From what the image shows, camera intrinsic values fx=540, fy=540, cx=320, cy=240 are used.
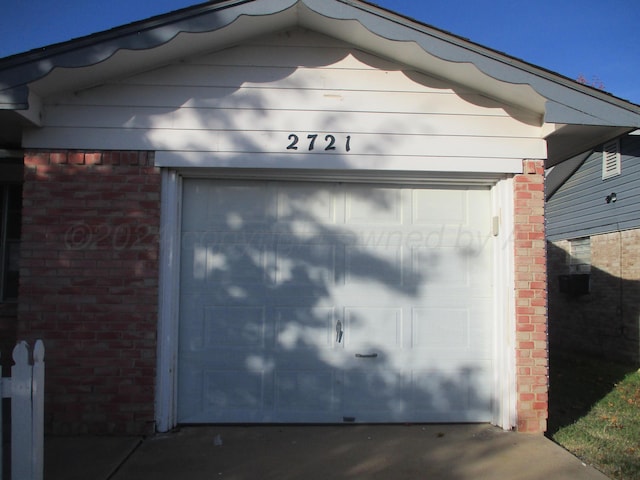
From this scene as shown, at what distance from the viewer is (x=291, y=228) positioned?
18.4ft

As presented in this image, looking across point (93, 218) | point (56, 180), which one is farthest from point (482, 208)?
point (56, 180)

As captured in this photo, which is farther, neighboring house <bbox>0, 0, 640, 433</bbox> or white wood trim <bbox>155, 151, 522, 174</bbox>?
white wood trim <bbox>155, 151, 522, 174</bbox>

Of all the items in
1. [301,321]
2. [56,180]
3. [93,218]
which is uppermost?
[56,180]

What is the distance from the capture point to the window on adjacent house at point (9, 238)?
239 inches

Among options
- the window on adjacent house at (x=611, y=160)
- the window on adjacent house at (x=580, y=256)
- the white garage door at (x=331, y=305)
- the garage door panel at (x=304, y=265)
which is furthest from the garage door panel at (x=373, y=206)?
the window on adjacent house at (x=580, y=256)

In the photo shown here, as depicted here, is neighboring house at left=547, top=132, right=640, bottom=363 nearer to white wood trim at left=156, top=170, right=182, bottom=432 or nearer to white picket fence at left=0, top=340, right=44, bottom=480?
white wood trim at left=156, top=170, right=182, bottom=432

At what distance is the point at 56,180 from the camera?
530 cm

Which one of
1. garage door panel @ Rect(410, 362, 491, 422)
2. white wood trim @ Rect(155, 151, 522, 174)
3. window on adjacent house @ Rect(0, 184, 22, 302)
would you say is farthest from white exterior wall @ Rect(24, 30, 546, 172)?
garage door panel @ Rect(410, 362, 491, 422)

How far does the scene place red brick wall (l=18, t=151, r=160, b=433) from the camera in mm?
5176

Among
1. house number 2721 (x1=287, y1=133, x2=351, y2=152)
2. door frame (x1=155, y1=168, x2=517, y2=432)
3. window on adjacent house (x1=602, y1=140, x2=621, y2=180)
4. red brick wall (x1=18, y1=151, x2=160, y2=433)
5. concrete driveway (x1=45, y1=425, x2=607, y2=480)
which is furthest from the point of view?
window on adjacent house (x1=602, y1=140, x2=621, y2=180)

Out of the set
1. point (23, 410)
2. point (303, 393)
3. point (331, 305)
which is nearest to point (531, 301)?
point (331, 305)

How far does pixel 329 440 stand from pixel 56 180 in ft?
12.0

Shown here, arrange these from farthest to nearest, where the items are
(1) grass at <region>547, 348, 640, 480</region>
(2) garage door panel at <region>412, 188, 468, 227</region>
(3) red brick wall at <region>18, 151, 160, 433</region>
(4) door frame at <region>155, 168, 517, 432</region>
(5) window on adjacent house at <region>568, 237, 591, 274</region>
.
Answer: (5) window on adjacent house at <region>568, 237, 591, 274</region>
(2) garage door panel at <region>412, 188, 468, 227</region>
(4) door frame at <region>155, 168, 517, 432</region>
(3) red brick wall at <region>18, 151, 160, 433</region>
(1) grass at <region>547, 348, 640, 480</region>

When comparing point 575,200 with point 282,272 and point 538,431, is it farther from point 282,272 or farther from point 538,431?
point 282,272
